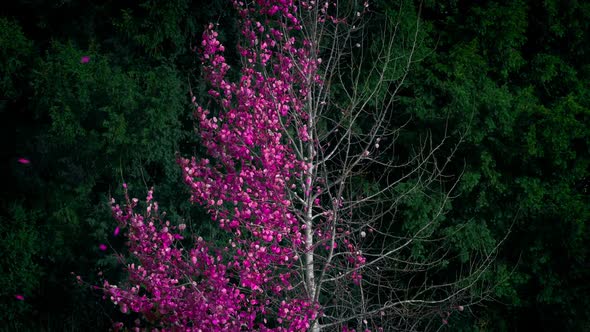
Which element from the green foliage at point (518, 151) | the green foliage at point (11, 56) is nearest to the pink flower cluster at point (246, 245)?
the green foliage at point (518, 151)

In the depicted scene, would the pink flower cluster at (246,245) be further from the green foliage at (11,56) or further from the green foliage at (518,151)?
the green foliage at (11,56)

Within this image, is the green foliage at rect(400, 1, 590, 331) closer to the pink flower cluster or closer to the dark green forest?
the dark green forest

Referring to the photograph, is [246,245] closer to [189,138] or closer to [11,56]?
[189,138]

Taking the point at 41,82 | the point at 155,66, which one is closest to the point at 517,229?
the point at 155,66

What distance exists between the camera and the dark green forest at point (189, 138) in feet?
27.4

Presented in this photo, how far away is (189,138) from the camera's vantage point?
28.9 ft

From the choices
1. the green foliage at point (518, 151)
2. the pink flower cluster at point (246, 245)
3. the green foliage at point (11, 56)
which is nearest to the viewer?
the pink flower cluster at point (246, 245)

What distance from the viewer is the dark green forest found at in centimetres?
835

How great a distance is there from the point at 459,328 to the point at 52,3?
7.34m

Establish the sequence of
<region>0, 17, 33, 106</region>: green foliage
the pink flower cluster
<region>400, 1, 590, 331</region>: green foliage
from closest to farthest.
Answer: the pink flower cluster → <region>400, 1, 590, 331</region>: green foliage → <region>0, 17, 33, 106</region>: green foliage

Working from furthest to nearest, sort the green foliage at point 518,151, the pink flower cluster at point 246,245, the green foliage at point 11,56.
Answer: the green foliage at point 11,56
the green foliage at point 518,151
the pink flower cluster at point 246,245

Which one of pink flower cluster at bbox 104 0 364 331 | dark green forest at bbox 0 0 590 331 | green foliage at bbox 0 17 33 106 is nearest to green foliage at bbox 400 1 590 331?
dark green forest at bbox 0 0 590 331

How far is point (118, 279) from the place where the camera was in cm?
845

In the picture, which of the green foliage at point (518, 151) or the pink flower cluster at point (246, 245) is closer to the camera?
the pink flower cluster at point (246, 245)
